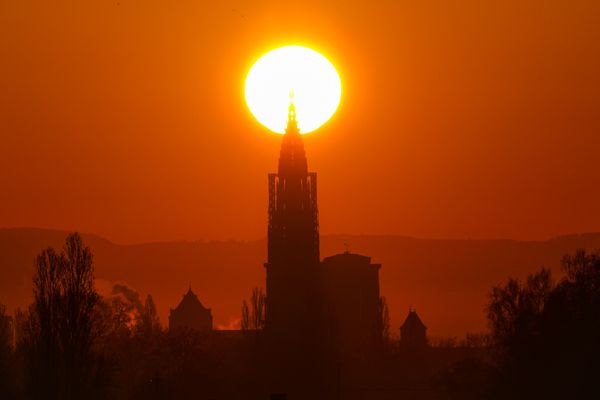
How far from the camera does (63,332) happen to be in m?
68.1

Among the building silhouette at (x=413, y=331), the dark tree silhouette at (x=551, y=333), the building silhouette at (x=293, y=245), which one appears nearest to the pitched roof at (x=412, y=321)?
the building silhouette at (x=413, y=331)

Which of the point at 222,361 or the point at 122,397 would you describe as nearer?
the point at 122,397

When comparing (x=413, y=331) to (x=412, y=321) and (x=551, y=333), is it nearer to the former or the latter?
(x=412, y=321)

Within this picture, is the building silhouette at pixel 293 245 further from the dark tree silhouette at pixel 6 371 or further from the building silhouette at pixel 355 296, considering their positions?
the dark tree silhouette at pixel 6 371

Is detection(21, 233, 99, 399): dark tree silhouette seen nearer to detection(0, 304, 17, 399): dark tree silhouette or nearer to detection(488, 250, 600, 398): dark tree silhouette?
detection(0, 304, 17, 399): dark tree silhouette

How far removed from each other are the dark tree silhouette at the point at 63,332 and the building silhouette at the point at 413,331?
323 feet

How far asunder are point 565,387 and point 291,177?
199 ft

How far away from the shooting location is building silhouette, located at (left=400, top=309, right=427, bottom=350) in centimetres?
16865

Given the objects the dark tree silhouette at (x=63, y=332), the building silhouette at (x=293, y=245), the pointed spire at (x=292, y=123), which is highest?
the pointed spire at (x=292, y=123)

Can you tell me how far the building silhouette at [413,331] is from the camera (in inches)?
6640

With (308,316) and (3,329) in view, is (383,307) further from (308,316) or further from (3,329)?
(3,329)

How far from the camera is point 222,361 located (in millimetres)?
111562

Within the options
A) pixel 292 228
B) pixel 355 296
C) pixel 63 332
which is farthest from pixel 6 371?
pixel 355 296

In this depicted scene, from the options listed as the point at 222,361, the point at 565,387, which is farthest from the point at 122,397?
the point at 565,387
